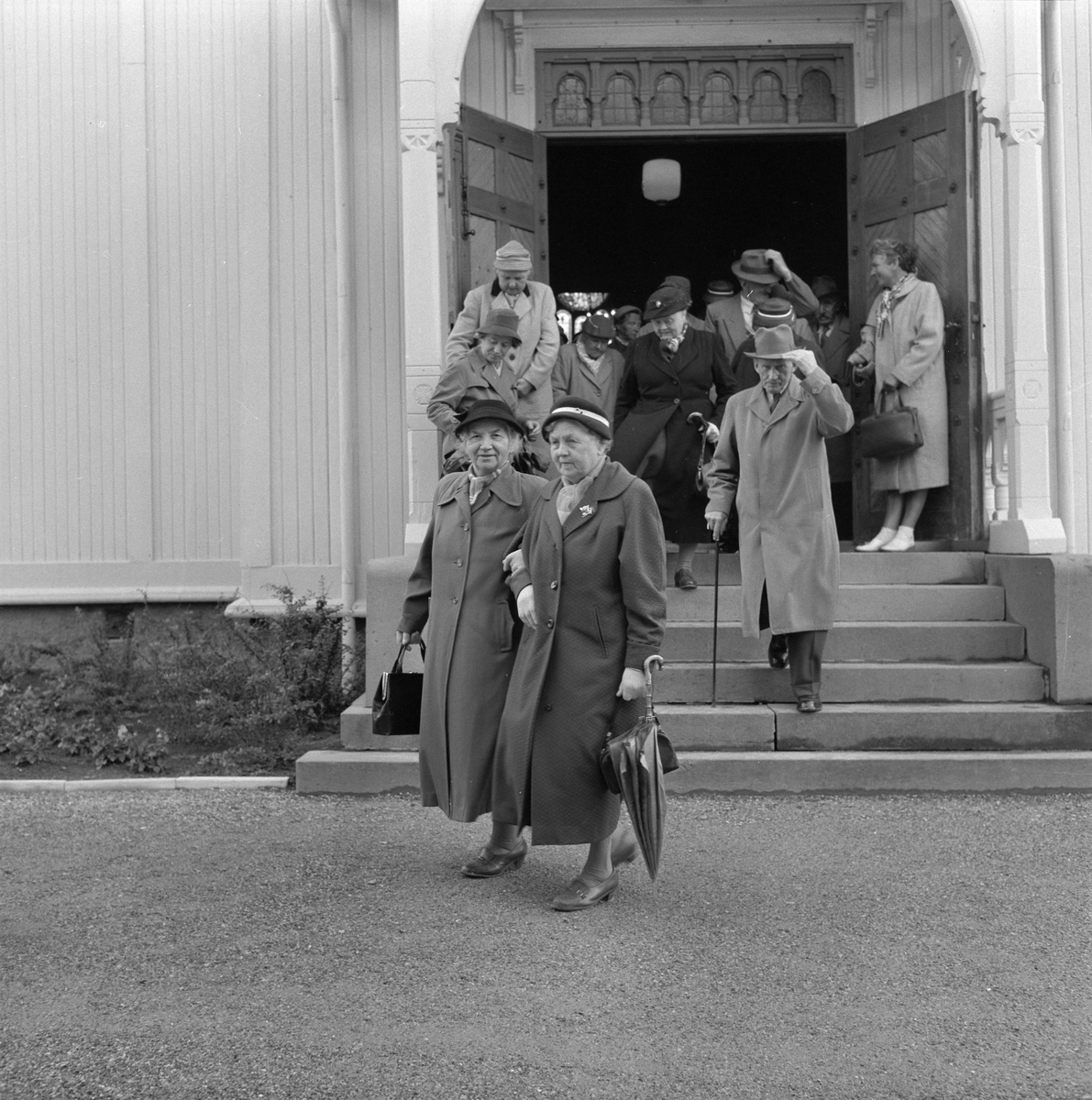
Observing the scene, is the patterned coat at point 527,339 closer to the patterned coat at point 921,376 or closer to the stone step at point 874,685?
the stone step at point 874,685

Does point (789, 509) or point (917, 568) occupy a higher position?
point (789, 509)

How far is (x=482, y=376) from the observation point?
790cm

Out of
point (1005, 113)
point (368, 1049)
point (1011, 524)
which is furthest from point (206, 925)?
point (1005, 113)

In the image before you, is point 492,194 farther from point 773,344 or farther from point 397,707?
point 397,707

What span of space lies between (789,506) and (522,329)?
84.6 inches

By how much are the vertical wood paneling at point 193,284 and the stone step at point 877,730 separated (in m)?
4.59

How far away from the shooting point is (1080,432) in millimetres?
9719

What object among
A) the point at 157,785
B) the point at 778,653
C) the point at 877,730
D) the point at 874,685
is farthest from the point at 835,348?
the point at 157,785

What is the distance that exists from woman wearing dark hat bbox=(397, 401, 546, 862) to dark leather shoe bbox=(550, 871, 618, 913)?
1.44ft

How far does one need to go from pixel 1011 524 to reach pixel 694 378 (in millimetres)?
2026

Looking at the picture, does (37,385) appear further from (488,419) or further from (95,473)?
(488,419)

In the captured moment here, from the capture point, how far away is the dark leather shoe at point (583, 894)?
4.89 meters

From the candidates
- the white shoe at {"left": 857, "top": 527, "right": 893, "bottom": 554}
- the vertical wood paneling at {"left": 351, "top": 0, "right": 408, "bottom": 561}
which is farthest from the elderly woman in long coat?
the vertical wood paneling at {"left": 351, "top": 0, "right": 408, "bottom": 561}

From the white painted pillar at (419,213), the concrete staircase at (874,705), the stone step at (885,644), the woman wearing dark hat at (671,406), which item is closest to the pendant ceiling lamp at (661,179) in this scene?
the woman wearing dark hat at (671,406)
